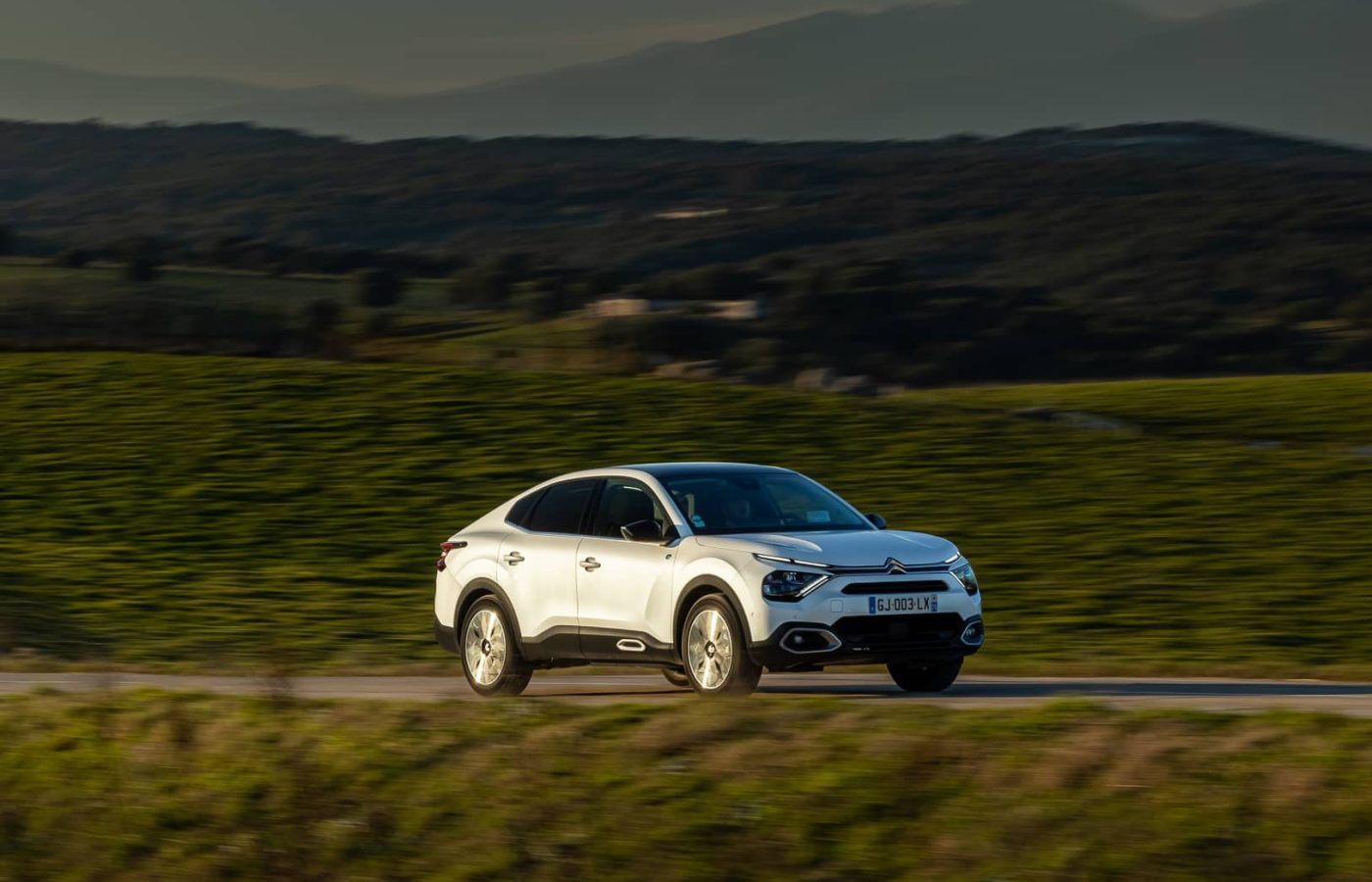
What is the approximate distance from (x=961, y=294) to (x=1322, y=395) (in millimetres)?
31184

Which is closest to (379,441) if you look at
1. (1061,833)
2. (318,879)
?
(318,879)

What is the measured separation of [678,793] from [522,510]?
394 cm

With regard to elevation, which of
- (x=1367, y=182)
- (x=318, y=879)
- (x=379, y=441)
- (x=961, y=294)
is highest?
(x=1367, y=182)

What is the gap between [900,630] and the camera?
42.8 feet

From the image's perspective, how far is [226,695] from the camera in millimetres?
14305

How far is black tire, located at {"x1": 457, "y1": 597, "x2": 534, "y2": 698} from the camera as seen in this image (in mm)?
14570

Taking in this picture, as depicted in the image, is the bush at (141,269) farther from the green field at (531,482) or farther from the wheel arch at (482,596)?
the wheel arch at (482,596)

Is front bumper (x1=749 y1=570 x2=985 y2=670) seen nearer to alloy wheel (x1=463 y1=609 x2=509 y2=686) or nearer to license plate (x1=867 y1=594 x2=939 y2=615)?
license plate (x1=867 y1=594 x2=939 y2=615)

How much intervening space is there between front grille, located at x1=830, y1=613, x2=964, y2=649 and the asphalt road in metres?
0.42

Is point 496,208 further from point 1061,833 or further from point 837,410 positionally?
point 1061,833

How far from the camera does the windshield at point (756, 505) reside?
13.7 m

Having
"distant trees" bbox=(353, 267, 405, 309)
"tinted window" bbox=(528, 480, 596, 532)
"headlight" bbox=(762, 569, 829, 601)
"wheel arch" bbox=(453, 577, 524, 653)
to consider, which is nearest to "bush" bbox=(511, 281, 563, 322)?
"distant trees" bbox=(353, 267, 405, 309)

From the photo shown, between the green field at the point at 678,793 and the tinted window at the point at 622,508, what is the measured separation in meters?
1.63

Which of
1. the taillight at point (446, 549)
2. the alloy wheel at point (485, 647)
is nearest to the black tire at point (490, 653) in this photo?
the alloy wheel at point (485, 647)
